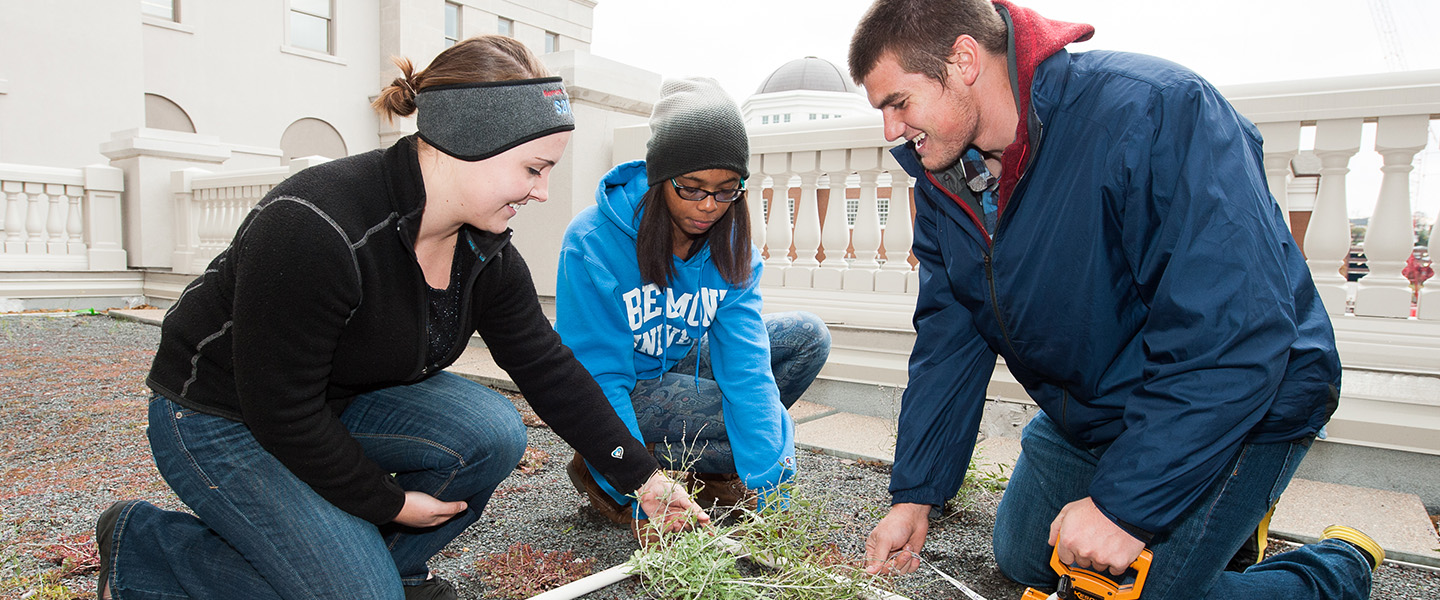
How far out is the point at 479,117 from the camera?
1.55 metres

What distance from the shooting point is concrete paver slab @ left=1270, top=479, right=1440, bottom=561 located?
2.21 m

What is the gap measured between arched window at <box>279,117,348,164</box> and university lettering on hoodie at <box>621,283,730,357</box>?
17.4 meters

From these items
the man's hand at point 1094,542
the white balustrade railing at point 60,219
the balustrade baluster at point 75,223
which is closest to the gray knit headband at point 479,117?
the man's hand at point 1094,542

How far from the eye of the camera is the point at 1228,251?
1.30 m

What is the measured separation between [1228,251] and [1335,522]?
5.51 ft

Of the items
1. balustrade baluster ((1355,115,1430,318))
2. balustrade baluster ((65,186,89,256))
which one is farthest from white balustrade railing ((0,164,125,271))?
balustrade baluster ((1355,115,1430,318))

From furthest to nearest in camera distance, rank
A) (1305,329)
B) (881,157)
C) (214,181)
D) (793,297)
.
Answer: (214,181)
(793,297)
(881,157)
(1305,329)

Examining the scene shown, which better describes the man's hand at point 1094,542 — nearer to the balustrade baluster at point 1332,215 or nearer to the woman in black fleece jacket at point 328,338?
the woman in black fleece jacket at point 328,338

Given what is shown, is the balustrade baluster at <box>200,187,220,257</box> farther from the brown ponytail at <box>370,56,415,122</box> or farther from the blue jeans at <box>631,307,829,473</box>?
the brown ponytail at <box>370,56,415,122</box>

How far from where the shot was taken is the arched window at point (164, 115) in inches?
603

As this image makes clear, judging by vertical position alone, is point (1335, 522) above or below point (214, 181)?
below

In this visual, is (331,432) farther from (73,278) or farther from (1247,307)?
(73,278)

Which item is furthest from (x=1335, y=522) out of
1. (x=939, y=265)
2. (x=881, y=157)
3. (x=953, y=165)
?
(x=881, y=157)

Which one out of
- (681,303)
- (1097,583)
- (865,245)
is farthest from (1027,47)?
(865,245)
